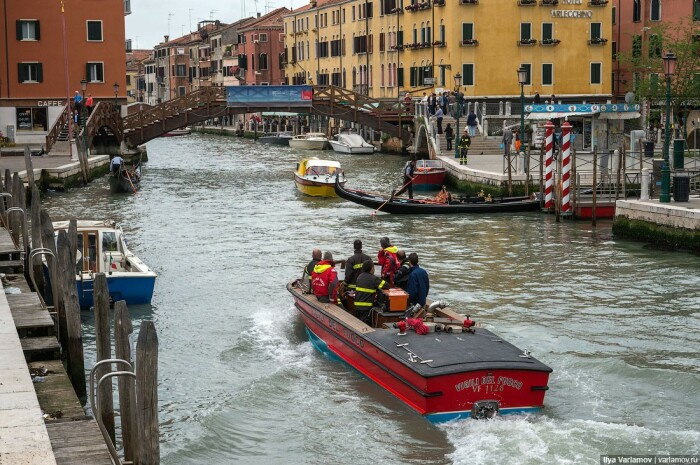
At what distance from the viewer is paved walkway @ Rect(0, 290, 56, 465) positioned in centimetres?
738

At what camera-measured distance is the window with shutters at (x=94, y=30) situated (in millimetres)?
Answer: 48688

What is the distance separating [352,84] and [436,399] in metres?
55.4

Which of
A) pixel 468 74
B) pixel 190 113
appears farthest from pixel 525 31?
pixel 190 113

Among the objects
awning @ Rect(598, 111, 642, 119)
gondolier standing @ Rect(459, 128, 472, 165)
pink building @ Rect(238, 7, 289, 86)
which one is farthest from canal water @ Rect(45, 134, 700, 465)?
pink building @ Rect(238, 7, 289, 86)

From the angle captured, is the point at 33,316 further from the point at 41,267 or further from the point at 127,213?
the point at 127,213

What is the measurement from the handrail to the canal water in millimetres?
10745

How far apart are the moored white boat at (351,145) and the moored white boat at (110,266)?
118ft

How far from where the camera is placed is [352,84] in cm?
6512

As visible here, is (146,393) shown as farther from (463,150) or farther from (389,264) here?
(463,150)

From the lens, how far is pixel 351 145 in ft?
176

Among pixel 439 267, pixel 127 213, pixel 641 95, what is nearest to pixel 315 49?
pixel 641 95

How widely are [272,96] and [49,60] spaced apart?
9.22 meters

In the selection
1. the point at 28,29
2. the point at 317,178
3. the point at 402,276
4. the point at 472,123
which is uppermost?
the point at 28,29

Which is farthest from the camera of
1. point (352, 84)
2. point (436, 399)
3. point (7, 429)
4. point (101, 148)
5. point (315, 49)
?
point (315, 49)
